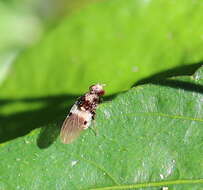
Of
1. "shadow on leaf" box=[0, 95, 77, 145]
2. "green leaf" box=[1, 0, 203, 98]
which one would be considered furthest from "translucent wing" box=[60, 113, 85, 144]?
"green leaf" box=[1, 0, 203, 98]

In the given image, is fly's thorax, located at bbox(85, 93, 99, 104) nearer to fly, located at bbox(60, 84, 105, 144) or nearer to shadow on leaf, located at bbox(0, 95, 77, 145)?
fly, located at bbox(60, 84, 105, 144)

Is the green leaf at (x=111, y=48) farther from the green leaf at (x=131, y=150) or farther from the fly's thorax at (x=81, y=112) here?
the green leaf at (x=131, y=150)

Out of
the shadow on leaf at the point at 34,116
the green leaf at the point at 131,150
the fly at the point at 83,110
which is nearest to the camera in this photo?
the green leaf at the point at 131,150

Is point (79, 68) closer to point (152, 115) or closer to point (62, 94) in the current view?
point (62, 94)

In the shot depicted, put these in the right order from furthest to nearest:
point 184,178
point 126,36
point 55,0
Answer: point 55,0 < point 126,36 < point 184,178

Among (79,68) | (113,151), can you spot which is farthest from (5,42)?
(113,151)

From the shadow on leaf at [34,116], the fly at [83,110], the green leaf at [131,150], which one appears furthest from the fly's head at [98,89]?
the green leaf at [131,150]

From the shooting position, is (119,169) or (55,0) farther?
(55,0)
